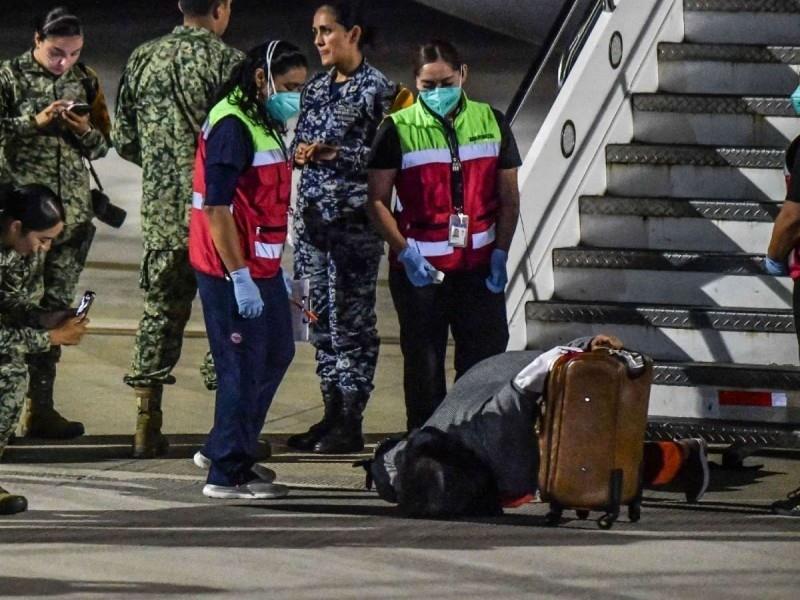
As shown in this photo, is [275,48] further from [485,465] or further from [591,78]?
[591,78]

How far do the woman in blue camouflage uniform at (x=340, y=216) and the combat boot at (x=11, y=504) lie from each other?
1726 mm

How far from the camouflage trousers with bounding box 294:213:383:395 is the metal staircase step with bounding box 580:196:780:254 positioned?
113 cm

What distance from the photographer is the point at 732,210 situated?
8367 millimetres

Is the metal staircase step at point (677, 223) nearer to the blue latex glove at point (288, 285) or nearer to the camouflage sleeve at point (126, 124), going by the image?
the blue latex glove at point (288, 285)

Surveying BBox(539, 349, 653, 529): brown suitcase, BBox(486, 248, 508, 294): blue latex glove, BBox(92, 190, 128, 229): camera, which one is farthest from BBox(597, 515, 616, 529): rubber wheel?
BBox(92, 190, 128, 229): camera

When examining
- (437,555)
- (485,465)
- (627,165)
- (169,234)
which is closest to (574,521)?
(485,465)

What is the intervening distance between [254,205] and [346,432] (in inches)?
60.0

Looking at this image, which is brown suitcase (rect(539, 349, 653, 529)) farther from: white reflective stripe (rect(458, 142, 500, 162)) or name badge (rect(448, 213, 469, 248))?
white reflective stripe (rect(458, 142, 500, 162))

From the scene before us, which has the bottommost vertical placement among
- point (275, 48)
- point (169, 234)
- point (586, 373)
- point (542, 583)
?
point (542, 583)

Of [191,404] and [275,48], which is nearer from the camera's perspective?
[275,48]

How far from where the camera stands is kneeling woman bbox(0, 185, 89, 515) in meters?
6.56

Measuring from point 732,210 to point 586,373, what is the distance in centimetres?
233

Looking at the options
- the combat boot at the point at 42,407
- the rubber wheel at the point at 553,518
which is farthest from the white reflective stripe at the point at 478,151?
the combat boot at the point at 42,407

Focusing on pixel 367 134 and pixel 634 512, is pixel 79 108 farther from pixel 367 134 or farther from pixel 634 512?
pixel 634 512
